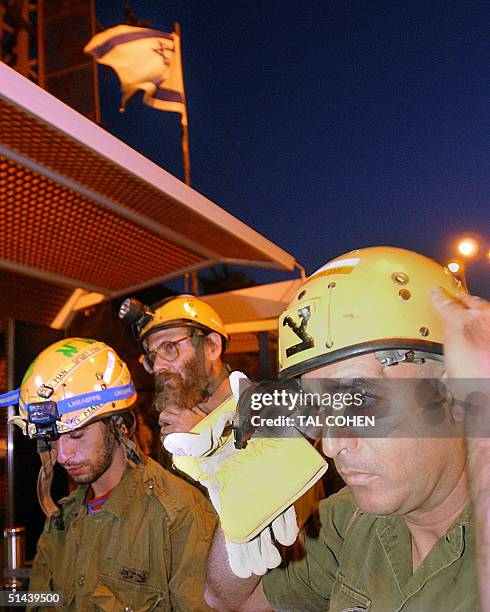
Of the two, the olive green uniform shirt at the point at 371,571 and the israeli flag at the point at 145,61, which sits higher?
the israeli flag at the point at 145,61

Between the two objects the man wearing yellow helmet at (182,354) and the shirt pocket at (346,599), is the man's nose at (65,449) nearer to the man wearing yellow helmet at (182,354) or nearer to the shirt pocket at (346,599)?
the man wearing yellow helmet at (182,354)

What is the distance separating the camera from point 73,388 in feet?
12.5

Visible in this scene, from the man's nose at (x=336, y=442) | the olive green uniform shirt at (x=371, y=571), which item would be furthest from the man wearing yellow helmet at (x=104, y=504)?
the man's nose at (x=336, y=442)

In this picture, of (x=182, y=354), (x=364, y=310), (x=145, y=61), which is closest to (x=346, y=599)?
(x=364, y=310)

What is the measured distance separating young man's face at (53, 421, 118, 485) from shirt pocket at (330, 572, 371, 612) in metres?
2.14

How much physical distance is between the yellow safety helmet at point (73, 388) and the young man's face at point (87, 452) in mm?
74

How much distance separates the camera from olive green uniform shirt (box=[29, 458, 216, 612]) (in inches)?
122

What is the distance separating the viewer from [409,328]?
1.76 meters

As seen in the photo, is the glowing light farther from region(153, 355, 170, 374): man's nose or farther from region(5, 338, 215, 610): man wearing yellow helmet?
region(5, 338, 215, 610): man wearing yellow helmet

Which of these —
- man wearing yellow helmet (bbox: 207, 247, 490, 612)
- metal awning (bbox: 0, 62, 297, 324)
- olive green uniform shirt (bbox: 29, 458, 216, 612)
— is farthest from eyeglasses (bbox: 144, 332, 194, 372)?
man wearing yellow helmet (bbox: 207, 247, 490, 612)

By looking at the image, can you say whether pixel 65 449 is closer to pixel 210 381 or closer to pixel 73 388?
pixel 73 388

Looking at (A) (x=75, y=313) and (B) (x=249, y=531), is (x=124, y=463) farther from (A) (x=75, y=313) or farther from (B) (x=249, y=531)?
(A) (x=75, y=313)

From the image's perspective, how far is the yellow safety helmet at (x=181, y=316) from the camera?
4566 millimetres

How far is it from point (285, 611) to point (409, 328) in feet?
3.90
